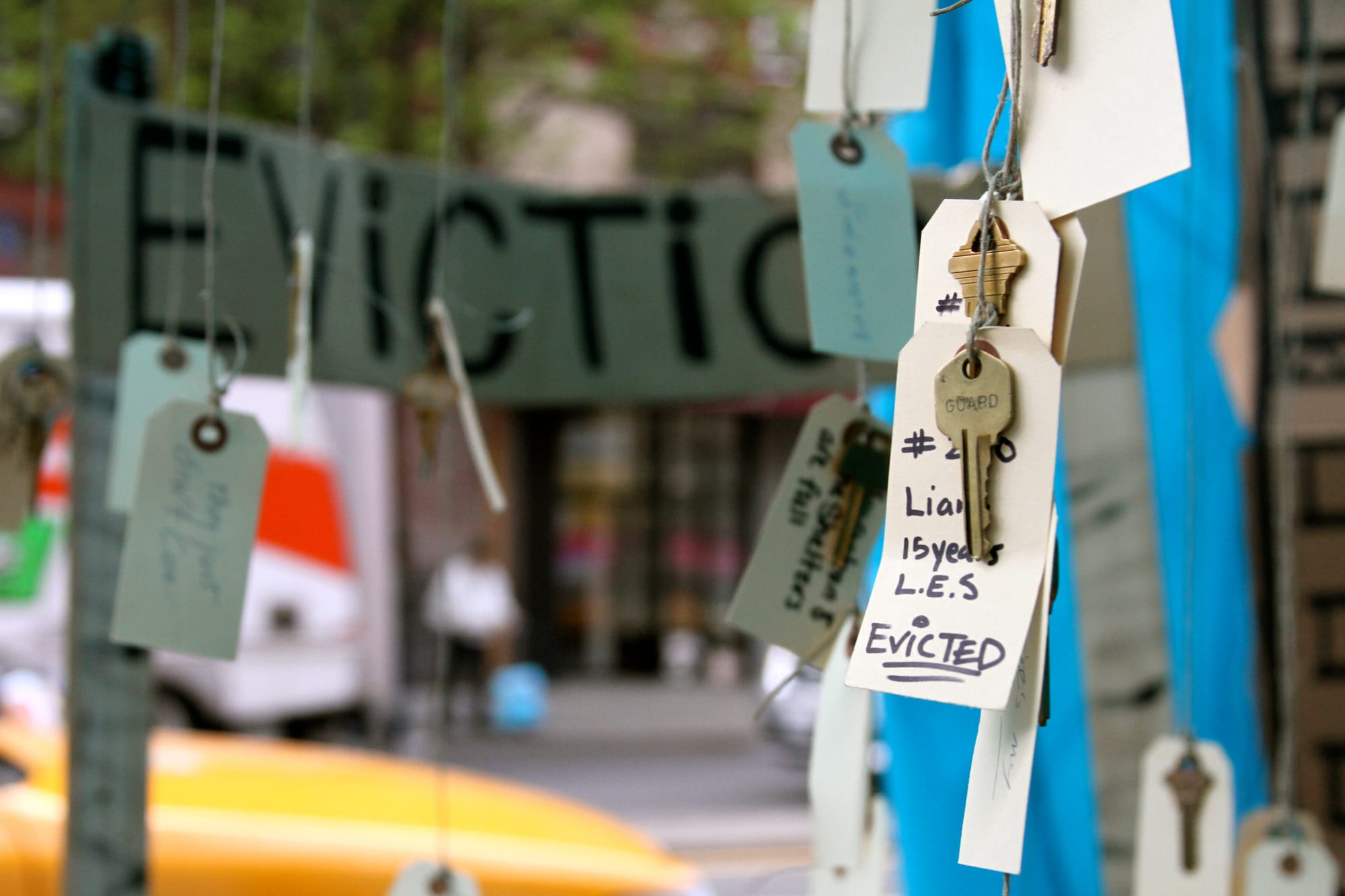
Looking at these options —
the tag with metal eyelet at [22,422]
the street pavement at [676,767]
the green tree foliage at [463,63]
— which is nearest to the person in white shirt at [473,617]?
the street pavement at [676,767]

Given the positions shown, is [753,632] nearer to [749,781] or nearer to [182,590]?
[182,590]

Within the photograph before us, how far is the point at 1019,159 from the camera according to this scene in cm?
56

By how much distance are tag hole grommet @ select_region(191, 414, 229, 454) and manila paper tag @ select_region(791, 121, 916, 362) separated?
0.38 metres

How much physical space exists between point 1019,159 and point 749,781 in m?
7.53

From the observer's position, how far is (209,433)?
0.85 m

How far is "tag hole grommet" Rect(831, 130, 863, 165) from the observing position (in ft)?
2.55

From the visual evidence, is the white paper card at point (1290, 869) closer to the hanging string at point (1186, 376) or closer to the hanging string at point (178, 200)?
the hanging string at point (1186, 376)

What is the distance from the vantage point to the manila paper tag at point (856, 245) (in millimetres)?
756

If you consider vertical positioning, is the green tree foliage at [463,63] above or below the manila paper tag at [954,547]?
above

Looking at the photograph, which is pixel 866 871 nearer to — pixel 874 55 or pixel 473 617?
pixel 874 55

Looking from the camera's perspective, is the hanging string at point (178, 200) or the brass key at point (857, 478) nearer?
the brass key at point (857, 478)

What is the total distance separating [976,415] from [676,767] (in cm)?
816

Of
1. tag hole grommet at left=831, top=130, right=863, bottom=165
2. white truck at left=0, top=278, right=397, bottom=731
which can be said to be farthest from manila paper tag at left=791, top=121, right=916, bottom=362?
white truck at left=0, top=278, right=397, bottom=731

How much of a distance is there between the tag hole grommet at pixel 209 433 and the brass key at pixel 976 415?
50 centimetres
